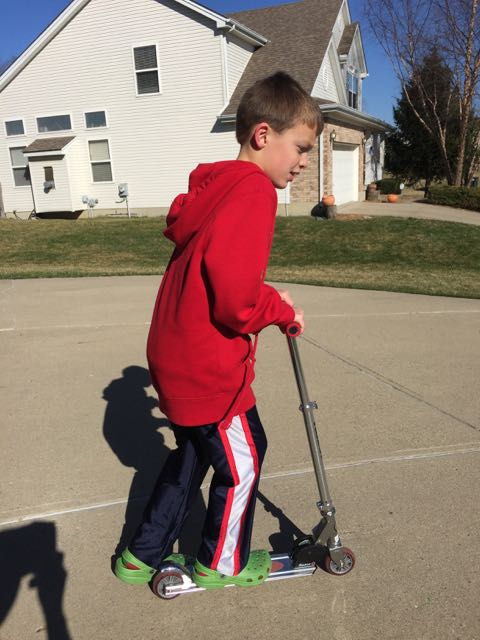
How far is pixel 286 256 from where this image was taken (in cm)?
1192

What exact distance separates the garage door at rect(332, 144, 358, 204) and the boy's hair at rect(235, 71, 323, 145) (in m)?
16.9

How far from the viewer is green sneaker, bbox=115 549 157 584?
229cm

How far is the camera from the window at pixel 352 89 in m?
22.0

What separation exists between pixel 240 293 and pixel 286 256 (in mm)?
10253

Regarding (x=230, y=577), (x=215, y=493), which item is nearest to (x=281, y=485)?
(x=230, y=577)

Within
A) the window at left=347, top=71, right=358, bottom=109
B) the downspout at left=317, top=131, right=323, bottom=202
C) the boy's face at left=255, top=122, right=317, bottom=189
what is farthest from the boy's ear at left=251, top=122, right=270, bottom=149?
the window at left=347, top=71, right=358, bottom=109

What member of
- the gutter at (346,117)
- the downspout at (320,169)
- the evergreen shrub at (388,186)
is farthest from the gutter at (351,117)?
the evergreen shrub at (388,186)

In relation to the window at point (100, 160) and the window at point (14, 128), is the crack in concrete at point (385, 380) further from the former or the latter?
the window at point (14, 128)

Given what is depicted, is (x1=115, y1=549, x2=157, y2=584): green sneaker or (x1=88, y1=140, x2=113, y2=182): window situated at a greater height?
(x1=88, y1=140, x2=113, y2=182): window

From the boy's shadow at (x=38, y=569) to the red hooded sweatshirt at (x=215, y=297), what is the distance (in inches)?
35.1

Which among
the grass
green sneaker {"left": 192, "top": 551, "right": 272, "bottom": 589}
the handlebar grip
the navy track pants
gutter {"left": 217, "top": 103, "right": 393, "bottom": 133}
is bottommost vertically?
the grass

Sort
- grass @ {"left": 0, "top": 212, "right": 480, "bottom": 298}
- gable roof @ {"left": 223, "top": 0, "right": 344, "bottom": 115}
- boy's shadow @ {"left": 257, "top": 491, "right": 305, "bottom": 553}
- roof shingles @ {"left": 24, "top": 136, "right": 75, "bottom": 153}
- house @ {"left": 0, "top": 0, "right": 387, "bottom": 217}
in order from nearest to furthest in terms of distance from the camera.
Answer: boy's shadow @ {"left": 257, "top": 491, "right": 305, "bottom": 553} → grass @ {"left": 0, "top": 212, "right": 480, "bottom": 298} → house @ {"left": 0, "top": 0, "right": 387, "bottom": 217} → gable roof @ {"left": 223, "top": 0, "right": 344, "bottom": 115} → roof shingles @ {"left": 24, "top": 136, "right": 75, "bottom": 153}

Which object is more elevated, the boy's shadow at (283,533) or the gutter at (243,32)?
the gutter at (243,32)

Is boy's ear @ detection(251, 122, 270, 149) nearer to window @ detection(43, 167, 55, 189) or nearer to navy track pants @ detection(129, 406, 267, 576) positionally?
navy track pants @ detection(129, 406, 267, 576)
